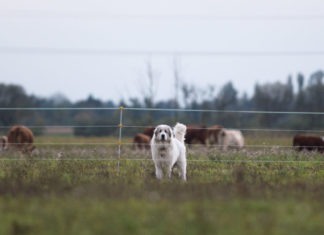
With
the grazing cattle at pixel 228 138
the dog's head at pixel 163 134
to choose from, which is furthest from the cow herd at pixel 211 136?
the dog's head at pixel 163 134

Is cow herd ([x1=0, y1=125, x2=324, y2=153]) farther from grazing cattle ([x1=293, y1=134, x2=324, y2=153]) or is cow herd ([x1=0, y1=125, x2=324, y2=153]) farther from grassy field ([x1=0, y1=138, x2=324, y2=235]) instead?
grassy field ([x1=0, y1=138, x2=324, y2=235])

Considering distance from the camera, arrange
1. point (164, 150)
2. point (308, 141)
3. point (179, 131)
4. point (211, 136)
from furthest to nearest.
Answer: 1. point (211, 136)
2. point (308, 141)
3. point (179, 131)
4. point (164, 150)

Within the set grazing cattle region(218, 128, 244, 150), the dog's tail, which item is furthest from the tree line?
the dog's tail

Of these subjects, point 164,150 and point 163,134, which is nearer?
point 163,134

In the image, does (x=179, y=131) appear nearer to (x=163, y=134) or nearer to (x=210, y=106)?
(x=163, y=134)

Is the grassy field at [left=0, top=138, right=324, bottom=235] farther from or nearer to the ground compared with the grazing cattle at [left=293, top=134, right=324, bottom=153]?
nearer to the ground

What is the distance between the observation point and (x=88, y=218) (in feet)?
17.6

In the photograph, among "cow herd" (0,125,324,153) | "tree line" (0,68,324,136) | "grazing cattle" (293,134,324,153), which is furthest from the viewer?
"tree line" (0,68,324,136)

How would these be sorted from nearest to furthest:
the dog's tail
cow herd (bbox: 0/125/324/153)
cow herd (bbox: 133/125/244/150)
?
1. the dog's tail
2. cow herd (bbox: 0/125/324/153)
3. cow herd (bbox: 133/125/244/150)

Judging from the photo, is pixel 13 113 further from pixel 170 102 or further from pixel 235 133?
pixel 235 133

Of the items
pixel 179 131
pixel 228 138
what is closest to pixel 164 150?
pixel 179 131

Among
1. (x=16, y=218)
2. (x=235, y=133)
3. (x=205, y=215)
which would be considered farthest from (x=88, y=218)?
(x=235, y=133)

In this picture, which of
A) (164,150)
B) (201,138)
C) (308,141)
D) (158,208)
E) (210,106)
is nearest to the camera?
(158,208)

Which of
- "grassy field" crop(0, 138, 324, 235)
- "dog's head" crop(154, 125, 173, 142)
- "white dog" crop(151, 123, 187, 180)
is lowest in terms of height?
"grassy field" crop(0, 138, 324, 235)
